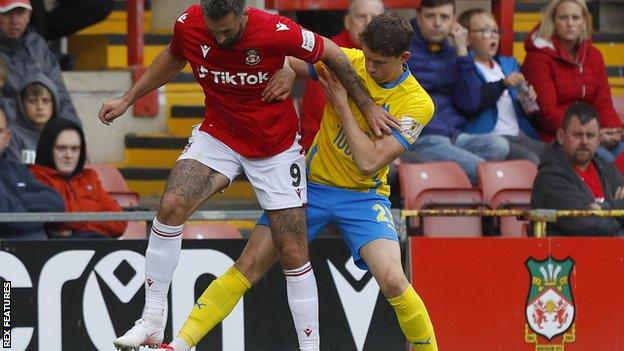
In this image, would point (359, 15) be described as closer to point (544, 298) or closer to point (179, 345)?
point (544, 298)

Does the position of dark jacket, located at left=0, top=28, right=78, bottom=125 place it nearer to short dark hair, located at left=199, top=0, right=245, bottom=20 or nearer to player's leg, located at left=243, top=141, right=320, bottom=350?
player's leg, located at left=243, top=141, right=320, bottom=350

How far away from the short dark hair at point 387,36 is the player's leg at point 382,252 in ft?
2.70

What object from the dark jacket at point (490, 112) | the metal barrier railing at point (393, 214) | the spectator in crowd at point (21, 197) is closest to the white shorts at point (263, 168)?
the metal barrier railing at point (393, 214)

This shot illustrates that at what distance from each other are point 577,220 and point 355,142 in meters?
2.55

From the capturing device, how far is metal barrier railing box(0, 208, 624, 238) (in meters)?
9.49

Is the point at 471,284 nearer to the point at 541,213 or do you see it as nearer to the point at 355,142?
the point at 541,213

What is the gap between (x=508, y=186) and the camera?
11227 millimetres

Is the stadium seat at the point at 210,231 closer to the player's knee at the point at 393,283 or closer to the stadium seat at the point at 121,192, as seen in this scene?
the stadium seat at the point at 121,192

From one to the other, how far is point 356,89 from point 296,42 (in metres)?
0.41

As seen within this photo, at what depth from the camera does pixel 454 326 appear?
10133 millimetres

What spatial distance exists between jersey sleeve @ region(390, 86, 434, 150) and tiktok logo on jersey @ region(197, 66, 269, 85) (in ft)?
2.49

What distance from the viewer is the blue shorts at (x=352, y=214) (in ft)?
27.9

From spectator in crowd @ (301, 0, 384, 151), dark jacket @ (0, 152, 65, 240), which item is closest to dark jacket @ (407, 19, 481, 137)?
spectator in crowd @ (301, 0, 384, 151)

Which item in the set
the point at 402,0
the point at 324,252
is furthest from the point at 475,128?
the point at 324,252
